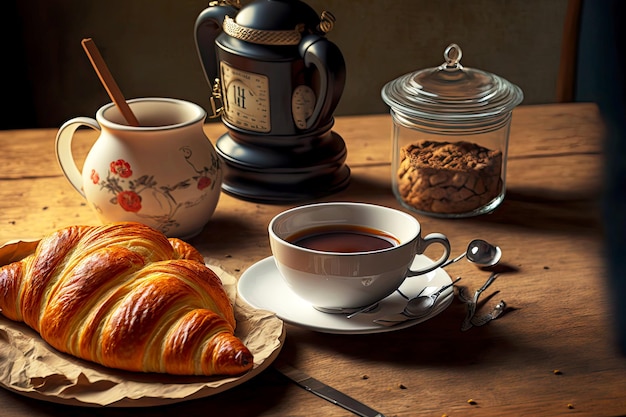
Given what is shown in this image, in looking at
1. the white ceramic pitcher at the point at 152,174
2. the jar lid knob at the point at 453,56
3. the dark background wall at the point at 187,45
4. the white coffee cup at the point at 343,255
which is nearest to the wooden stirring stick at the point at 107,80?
the white ceramic pitcher at the point at 152,174

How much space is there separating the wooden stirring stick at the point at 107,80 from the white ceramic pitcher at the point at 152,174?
0.02 metres

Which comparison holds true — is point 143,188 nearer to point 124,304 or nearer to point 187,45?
point 124,304

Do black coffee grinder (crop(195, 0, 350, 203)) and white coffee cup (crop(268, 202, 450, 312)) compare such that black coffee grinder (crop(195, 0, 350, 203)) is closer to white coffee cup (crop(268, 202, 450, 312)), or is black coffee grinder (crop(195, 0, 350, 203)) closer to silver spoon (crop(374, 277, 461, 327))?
white coffee cup (crop(268, 202, 450, 312))

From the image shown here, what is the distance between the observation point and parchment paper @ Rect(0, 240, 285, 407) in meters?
0.69

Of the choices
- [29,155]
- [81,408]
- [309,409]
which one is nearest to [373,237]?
[309,409]

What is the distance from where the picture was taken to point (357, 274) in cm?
80

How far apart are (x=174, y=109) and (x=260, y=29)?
0.16 m

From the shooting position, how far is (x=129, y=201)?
3.37ft

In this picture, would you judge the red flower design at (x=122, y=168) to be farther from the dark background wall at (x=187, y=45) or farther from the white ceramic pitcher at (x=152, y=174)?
the dark background wall at (x=187, y=45)

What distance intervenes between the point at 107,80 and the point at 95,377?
0.43 m

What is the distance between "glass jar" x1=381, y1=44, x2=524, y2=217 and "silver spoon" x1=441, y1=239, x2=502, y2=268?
0.12 metres

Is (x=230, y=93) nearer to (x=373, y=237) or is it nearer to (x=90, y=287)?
(x=373, y=237)

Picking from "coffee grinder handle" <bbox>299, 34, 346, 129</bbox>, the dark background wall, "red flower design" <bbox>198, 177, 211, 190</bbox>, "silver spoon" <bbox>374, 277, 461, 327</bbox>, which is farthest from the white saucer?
the dark background wall

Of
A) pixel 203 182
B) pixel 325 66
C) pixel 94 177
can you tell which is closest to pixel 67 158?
pixel 94 177
